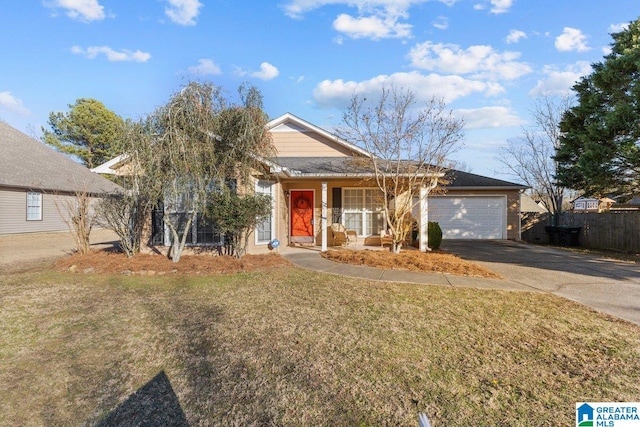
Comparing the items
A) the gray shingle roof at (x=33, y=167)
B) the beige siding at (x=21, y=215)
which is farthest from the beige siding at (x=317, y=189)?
the gray shingle roof at (x=33, y=167)

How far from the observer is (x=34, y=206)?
1941cm

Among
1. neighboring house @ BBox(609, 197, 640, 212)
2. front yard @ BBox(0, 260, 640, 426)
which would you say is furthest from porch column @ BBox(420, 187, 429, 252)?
neighboring house @ BBox(609, 197, 640, 212)

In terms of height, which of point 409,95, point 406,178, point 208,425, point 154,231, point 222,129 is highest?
point 409,95

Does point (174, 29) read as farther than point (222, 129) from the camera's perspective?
Yes

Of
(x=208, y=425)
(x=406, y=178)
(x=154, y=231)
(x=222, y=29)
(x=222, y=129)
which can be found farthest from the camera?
(x=222, y=29)

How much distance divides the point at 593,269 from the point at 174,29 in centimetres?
1537

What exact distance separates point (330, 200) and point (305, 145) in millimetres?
3284

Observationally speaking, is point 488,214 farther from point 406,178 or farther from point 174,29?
point 174,29

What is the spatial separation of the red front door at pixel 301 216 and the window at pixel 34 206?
1724cm

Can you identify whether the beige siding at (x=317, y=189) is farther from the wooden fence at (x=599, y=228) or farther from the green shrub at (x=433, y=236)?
the wooden fence at (x=599, y=228)

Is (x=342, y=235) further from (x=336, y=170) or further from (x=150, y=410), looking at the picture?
(x=150, y=410)

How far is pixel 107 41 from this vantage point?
12.2 metres

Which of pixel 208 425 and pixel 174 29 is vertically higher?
pixel 174 29

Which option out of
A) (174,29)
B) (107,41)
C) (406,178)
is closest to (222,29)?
(174,29)
